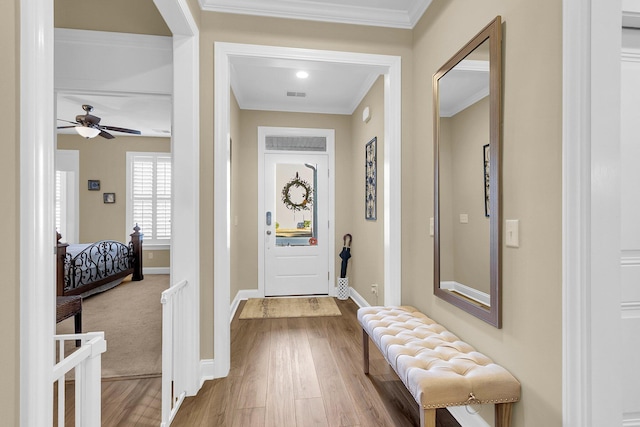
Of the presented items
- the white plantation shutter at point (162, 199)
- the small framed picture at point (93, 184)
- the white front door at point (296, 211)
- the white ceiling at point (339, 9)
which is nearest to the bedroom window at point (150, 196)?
the white plantation shutter at point (162, 199)

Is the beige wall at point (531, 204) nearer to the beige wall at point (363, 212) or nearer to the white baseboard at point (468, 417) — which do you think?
the white baseboard at point (468, 417)

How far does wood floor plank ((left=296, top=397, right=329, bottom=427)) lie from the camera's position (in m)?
1.80

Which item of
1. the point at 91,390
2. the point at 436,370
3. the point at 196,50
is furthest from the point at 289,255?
the point at 91,390

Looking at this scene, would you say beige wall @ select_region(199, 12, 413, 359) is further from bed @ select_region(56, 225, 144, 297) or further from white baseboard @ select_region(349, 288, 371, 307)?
bed @ select_region(56, 225, 144, 297)

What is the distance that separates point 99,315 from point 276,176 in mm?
2727

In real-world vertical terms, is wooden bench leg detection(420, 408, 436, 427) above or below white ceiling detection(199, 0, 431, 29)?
below

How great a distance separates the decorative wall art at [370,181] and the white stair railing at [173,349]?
2176mm

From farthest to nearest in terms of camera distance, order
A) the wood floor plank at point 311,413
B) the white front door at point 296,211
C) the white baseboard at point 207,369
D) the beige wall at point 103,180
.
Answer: the beige wall at point 103,180, the white front door at point 296,211, the white baseboard at point 207,369, the wood floor plank at point 311,413

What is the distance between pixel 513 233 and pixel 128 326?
143 inches

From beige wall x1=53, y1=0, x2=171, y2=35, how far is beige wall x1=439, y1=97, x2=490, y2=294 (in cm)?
225

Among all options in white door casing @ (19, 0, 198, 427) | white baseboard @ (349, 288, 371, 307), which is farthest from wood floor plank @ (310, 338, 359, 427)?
white door casing @ (19, 0, 198, 427)

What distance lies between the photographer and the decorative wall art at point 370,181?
3.52m

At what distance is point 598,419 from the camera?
1.10 m
